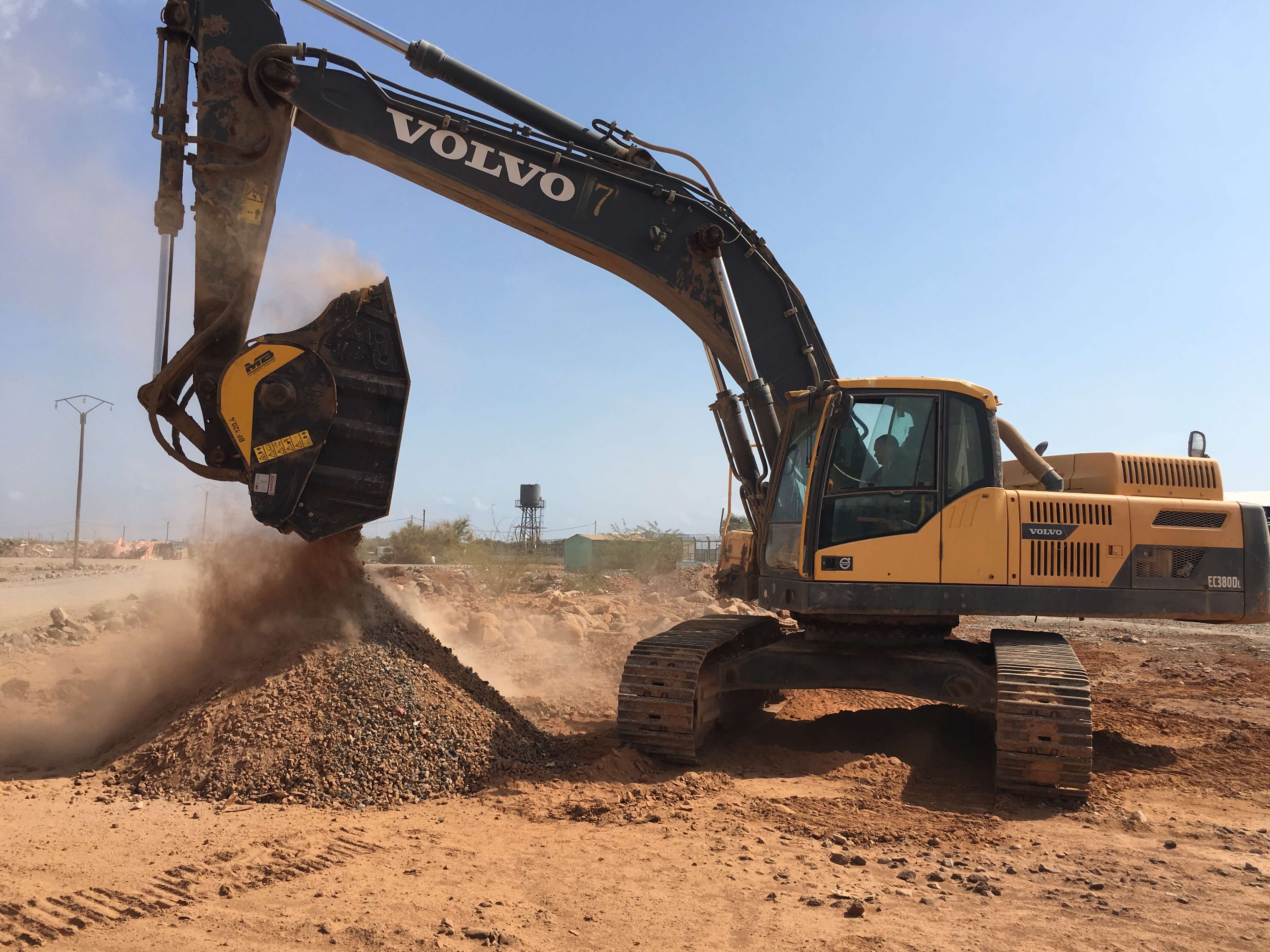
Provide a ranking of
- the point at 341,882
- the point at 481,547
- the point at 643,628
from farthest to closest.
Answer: the point at 481,547 < the point at 643,628 < the point at 341,882

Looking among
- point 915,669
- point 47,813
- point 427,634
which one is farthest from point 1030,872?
point 47,813

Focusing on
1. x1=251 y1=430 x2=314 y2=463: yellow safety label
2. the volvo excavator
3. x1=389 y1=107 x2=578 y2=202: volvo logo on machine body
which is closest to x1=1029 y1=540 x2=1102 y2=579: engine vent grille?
the volvo excavator

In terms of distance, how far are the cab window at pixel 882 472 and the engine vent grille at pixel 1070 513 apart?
2.41ft

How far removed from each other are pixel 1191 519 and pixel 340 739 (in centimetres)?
616

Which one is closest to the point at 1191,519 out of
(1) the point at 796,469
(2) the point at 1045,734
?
(2) the point at 1045,734

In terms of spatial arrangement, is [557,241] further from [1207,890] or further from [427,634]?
[1207,890]

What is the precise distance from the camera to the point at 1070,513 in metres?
6.52

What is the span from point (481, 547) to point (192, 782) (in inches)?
862

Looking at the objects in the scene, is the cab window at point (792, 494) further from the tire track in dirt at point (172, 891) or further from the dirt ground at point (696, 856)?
the tire track in dirt at point (172, 891)

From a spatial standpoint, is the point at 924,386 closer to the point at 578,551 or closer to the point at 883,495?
the point at 883,495

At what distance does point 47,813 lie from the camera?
4.85 m

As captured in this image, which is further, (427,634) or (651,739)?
(427,634)

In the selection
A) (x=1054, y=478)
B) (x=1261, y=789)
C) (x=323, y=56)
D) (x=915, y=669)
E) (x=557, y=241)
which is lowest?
(x=1261, y=789)

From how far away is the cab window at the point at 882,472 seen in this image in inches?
256
